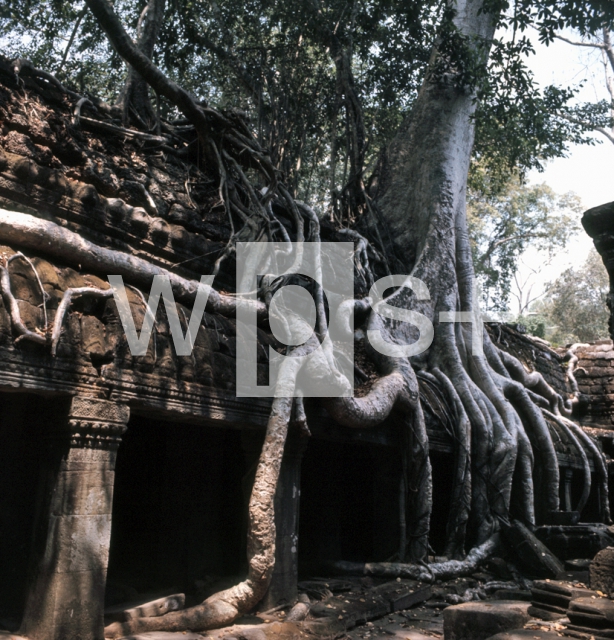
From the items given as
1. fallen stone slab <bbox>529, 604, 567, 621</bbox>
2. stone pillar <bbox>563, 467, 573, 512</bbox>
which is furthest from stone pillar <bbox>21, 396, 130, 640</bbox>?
stone pillar <bbox>563, 467, 573, 512</bbox>

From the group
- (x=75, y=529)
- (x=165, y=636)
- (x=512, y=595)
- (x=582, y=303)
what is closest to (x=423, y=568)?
(x=512, y=595)

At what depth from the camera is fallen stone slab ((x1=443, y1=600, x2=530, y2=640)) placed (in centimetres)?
387

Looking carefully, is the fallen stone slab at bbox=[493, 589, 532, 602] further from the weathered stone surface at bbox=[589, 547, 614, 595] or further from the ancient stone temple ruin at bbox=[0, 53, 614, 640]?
the weathered stone surface at bbox=[589, 547, 614, 595]

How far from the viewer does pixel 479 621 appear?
392 cm

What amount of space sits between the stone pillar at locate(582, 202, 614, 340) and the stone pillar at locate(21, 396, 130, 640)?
10.3 feet

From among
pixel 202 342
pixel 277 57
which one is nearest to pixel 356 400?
pixel 202 342

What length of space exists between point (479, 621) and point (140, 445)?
3.20m

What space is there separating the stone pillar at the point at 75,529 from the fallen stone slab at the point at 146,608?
1.13 feet

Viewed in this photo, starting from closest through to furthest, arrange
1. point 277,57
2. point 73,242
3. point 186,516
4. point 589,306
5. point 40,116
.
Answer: point 73,242 → point 40,116 → point 186,516 → point 277,57 → point 589,306

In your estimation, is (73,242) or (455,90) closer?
(73,242)

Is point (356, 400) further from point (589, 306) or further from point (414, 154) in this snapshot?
point (589, 306)

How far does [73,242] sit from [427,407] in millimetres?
3964

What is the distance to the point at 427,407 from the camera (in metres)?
6.61

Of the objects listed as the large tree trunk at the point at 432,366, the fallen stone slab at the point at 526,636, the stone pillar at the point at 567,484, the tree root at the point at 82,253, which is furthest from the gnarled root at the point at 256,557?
the stone pillar at the point at 567,484
